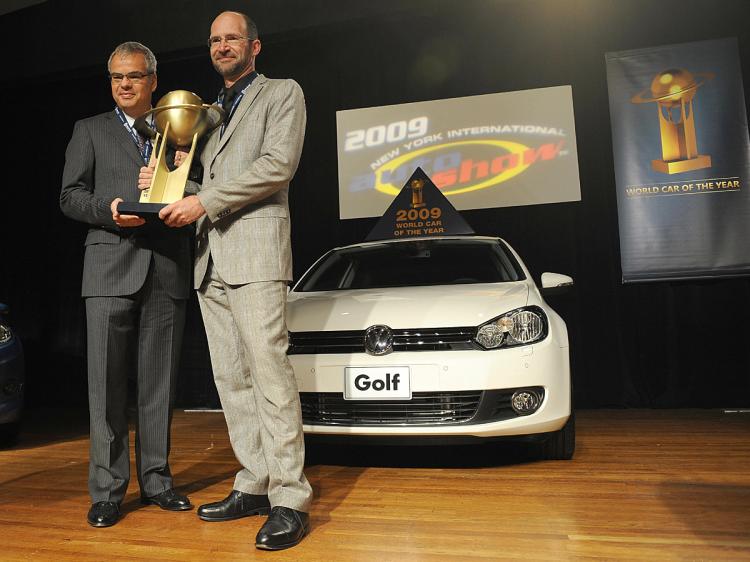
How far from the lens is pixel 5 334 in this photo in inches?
130

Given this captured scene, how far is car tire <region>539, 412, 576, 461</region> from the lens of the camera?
8.26 ft

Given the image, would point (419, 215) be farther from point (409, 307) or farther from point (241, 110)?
point (241, 110)

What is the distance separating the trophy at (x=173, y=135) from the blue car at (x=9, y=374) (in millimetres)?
2001

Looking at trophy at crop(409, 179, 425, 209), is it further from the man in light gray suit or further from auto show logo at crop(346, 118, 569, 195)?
the man in light gray suit

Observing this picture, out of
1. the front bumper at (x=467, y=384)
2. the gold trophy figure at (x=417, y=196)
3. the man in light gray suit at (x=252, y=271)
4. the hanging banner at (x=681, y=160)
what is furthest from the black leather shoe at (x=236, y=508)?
the hanging banner at (x=681, y=160)

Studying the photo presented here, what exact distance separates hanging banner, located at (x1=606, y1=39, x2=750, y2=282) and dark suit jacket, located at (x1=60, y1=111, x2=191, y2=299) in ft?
10.2

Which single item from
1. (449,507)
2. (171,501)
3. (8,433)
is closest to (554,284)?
(449,507)

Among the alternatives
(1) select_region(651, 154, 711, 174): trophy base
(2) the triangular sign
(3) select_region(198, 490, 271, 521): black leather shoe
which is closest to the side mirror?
(2) the triangular sign

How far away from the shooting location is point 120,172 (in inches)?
77.8

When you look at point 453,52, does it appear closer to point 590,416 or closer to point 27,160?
point 590,416

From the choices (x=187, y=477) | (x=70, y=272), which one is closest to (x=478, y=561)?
(x=187, y=477)

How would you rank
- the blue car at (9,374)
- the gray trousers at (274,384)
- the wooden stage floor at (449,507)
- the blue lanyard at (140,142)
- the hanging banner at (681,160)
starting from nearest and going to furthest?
1. the wooden stage floor at (449,507)
2. the gray trousers at (274,384)
3. the blue lanyard at (140,142)
4. the blue car at (9,374)
5. the hanging banner at (681,160)

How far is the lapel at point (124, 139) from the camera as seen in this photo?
198 centimetres

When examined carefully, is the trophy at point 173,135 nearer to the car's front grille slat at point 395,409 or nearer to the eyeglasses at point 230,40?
the eyeglasses at point 230,40
